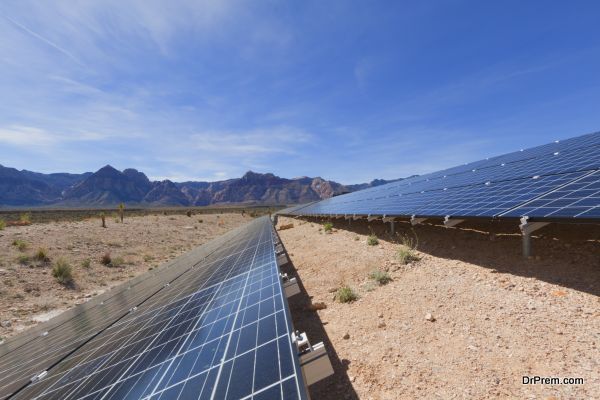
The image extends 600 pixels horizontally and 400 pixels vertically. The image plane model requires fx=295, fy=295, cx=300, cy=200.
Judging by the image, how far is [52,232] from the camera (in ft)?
99.1

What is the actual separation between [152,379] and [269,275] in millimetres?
2880

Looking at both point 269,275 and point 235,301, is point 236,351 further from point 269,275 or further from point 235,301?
point 269,275

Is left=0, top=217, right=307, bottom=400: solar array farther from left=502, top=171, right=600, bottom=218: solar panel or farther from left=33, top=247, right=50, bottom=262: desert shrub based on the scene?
left=33, top=247, right=50, bottom=262: desert shrub

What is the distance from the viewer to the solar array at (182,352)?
3.02m

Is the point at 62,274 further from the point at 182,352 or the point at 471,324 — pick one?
the point at 471,324

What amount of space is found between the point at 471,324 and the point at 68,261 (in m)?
27.4

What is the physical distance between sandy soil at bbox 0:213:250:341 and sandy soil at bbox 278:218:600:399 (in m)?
15.3

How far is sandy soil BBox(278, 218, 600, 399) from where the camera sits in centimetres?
452

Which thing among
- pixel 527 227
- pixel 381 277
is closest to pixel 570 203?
pixel 527 227

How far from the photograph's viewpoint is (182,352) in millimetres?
4176

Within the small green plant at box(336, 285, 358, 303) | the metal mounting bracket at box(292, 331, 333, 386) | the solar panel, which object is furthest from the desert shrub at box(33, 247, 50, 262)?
the solar panel

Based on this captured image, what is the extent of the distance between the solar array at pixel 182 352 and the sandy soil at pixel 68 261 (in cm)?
975

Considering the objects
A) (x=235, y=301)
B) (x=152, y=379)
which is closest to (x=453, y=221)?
(x=235, y=301)

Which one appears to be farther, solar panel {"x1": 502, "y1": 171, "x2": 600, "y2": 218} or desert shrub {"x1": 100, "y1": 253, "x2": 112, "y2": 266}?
desert shrub {"x1": 100, "y1": 253, "x2": 112, "y2": 266}
